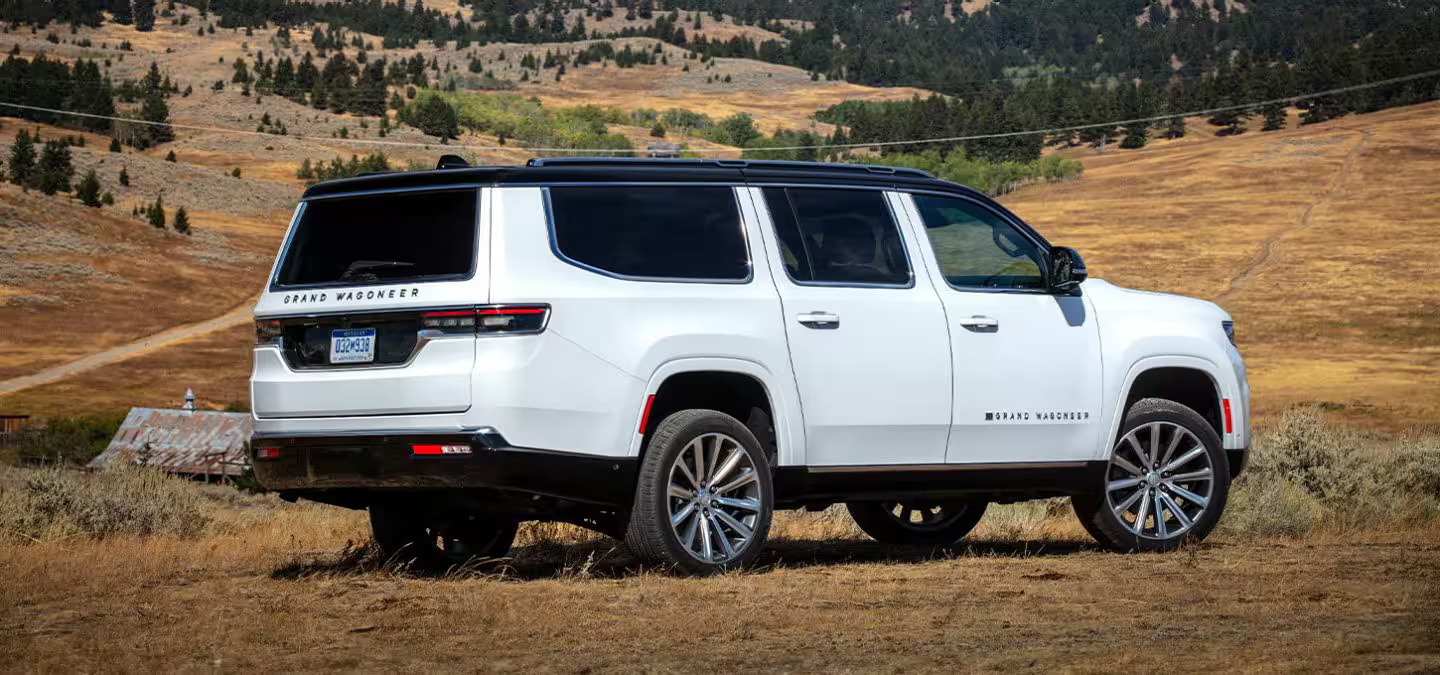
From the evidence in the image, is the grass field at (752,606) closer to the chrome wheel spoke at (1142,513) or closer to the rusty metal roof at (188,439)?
the chrome wheel spoke at (1142,513)

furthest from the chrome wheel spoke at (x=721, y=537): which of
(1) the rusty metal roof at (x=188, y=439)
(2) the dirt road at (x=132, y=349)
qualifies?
(2) the dirt road at (x=132, y=349)

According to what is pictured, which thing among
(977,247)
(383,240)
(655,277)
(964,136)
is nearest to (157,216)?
Result: (964,136)

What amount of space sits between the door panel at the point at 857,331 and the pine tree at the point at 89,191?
111 meters

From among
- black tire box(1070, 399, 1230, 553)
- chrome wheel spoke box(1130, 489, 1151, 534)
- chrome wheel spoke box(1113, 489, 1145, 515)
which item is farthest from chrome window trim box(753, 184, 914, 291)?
chrome wheel spoke box(1130, 489, 1151, 534)

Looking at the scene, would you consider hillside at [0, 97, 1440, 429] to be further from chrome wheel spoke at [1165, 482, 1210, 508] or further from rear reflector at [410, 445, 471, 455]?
rear reflector at [410, 445, 471, 455]

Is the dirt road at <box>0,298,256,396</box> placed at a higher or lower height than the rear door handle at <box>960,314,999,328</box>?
lower

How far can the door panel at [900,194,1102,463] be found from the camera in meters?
9.28

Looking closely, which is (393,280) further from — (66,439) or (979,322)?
(66,439)

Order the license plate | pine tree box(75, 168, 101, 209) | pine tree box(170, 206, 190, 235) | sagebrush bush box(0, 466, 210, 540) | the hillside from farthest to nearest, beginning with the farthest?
pine tree box(170, 206, 190, 235), pine tree box(75, 168, 101, 209), the hillside, sagebrush bush box(0, 466, 210, 540), the license plate

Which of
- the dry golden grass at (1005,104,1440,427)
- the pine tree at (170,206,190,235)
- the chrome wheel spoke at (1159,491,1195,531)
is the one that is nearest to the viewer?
the chrome wheel spoke at (1159,491,1195,531)

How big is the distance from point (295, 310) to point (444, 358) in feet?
3.19

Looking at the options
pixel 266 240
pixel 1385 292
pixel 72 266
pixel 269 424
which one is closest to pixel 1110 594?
pixel 269 424

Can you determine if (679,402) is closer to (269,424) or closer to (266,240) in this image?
(269,424)

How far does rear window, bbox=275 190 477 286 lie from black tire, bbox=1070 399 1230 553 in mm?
4160
